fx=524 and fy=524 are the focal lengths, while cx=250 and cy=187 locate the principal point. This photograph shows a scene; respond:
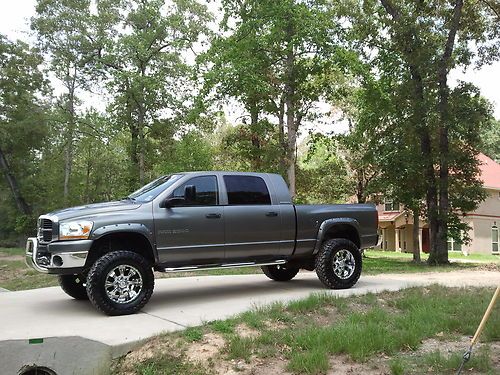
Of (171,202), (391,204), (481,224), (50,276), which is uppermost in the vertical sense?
(391,204)

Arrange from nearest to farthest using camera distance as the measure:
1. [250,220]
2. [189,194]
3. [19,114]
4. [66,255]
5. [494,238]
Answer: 1. [66,255]
2. [189,194]
3. [250,220]
4. [19,114]
5. [494,238]

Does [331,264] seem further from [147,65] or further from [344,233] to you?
[147,65]

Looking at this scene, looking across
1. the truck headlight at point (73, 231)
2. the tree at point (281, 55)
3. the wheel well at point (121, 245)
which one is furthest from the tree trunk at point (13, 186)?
the truck headlight at point (73, 231)

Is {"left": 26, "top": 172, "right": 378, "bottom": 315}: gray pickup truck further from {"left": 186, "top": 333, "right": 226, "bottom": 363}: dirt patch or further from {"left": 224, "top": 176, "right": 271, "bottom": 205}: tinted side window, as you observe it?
{"left": 186, "top": 333, "right": 226, "bottom": 363}: dirt patch

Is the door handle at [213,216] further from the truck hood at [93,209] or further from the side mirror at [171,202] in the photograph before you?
the truck hood at [93,209]

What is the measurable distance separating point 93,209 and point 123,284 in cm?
112

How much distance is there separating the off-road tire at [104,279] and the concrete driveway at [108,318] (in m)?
0.14

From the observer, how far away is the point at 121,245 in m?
7.53

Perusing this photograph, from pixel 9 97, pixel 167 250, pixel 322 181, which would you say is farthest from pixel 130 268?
pixel 9 97

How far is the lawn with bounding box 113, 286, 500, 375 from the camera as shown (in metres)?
5.24

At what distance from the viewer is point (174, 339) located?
5.89 m

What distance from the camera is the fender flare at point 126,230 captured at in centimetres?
701

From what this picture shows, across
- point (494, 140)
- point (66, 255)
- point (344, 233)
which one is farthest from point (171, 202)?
point (494, 140)

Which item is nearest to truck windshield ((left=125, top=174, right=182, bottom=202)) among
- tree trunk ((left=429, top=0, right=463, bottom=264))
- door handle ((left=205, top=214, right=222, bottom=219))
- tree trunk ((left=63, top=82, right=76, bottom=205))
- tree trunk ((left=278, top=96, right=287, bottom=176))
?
door handle ((left=205, top=214, right=222, bottom=219))
